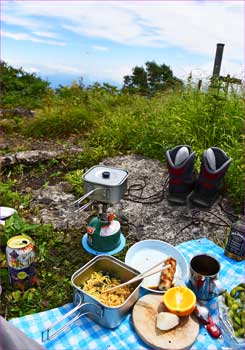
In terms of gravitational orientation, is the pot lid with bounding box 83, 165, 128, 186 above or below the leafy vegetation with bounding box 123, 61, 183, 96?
below

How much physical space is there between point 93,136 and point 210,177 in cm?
201

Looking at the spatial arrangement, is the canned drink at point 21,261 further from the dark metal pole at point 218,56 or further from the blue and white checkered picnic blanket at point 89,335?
the dark metal pole at point 218,56

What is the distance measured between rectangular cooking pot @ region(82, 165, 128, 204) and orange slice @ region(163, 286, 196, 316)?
2.03 feet

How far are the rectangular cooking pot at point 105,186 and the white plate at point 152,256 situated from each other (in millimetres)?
366

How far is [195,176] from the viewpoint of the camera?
2756 millimetres

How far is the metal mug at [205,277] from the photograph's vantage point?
5.39 feet

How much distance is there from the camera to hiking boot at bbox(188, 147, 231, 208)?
102 inches

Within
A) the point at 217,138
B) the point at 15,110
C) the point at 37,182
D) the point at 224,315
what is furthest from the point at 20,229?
the point at 15,110

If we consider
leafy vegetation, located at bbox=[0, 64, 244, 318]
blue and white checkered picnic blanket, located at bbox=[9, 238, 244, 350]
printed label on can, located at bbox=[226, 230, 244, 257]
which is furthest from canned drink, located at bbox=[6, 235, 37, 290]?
printed label on can, located at bbox=[226, 230, 244, 257]

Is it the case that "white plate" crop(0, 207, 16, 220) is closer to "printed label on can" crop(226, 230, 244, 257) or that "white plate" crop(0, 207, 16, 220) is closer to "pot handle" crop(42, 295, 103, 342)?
"pot handle" crop(42, 295, 103, 342)

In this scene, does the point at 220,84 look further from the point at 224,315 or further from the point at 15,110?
the point at 15,110

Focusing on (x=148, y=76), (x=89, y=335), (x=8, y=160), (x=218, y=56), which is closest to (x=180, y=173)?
(x=89, y=335)

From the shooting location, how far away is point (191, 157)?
2.59 meters

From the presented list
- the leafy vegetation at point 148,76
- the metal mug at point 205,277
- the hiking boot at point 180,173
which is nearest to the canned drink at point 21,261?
the metal mug at point 205,277
